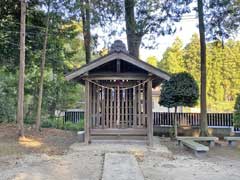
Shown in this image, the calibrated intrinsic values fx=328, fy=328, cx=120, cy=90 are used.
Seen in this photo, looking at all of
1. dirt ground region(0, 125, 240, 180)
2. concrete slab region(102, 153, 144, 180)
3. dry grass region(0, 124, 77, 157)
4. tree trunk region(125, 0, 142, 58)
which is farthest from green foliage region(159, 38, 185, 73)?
concrete slab region(102, 153, 144, 180)

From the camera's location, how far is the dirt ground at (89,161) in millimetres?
6539

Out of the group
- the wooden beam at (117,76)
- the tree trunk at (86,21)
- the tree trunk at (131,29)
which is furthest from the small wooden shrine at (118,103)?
the tree trunk at (86,21)

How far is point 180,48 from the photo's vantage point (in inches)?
1559

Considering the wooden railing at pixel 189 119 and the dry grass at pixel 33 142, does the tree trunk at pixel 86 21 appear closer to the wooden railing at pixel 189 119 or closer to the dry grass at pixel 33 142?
the wooden railing at pixel 189 119

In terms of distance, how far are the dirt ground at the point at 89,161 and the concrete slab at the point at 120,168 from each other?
0.17 m

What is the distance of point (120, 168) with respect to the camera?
6730 mm

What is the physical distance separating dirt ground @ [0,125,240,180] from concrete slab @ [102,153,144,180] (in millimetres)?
170

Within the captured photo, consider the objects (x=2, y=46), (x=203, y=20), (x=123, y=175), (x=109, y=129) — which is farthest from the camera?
(x=2, y=46)

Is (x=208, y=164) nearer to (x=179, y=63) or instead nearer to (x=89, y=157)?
(x=89, y=157)

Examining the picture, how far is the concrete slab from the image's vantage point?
236 inches

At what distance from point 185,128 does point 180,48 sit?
981 inches

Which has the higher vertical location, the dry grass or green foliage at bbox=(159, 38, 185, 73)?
green foliage at bbox=(159, 38, 185, 73)

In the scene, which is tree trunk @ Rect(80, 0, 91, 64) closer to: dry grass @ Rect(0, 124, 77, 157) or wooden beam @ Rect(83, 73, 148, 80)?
wooden beam @ Rect(83, 73, 148, 80)

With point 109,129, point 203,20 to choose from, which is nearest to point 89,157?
point 109,129
